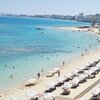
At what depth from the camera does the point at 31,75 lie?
158 ft

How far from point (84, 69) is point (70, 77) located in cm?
585

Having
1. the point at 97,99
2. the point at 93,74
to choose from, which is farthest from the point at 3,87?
the point at 97,99

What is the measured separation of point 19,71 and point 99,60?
13328 mm

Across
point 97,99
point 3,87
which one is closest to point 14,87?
point 3,87

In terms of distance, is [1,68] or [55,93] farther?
[1,68]

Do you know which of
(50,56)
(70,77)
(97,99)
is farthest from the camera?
(50,56)

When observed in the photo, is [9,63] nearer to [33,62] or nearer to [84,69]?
[33,62]

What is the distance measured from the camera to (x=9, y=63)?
57.8 m

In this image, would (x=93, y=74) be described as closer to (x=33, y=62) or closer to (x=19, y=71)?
(x=19, y=71)

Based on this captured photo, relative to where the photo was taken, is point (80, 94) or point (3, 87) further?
point (3, 87)

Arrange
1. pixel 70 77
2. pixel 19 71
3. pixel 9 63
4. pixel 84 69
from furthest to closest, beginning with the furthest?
pixel 9 63
pixel 19 71
pixel 84 69
pixel 70 77

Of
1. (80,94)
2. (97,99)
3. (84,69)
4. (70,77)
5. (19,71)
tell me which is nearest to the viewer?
(97,99)

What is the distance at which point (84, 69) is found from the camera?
1791 inches

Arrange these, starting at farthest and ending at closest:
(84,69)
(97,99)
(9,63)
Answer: (9,63) < (84,69) < (97,99)
